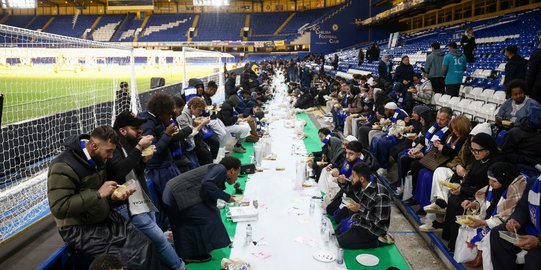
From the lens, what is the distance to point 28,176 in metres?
6.71

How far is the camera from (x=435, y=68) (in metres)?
9.27

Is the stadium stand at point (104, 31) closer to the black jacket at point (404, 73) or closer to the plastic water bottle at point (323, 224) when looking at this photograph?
the black jacket at point (404, 73)

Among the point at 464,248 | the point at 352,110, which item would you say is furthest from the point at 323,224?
the point at 352,110

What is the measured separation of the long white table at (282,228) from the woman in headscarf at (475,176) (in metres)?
1.31

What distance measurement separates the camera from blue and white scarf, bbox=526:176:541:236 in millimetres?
3551

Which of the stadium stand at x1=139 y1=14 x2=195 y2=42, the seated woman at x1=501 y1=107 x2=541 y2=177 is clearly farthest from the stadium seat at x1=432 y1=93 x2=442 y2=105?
the stadium stand at x1=139 y1=14 x2=195 y2=42

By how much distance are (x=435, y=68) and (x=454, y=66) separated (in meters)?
0.73

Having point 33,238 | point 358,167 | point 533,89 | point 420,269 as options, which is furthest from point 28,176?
point 533,89

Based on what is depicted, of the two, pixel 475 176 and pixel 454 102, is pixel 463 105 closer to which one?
pixel 454 102

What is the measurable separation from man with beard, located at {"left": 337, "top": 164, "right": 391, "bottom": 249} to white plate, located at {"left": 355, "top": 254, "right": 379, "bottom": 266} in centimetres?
20

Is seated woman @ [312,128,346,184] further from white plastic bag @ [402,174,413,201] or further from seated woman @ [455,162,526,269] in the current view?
seated woman @ [455,162,526,269]

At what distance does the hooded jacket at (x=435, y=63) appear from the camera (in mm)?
9078

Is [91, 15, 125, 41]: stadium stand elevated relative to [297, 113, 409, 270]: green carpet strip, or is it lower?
elevated

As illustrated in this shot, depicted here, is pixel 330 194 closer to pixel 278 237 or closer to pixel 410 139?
pixel 278 237
